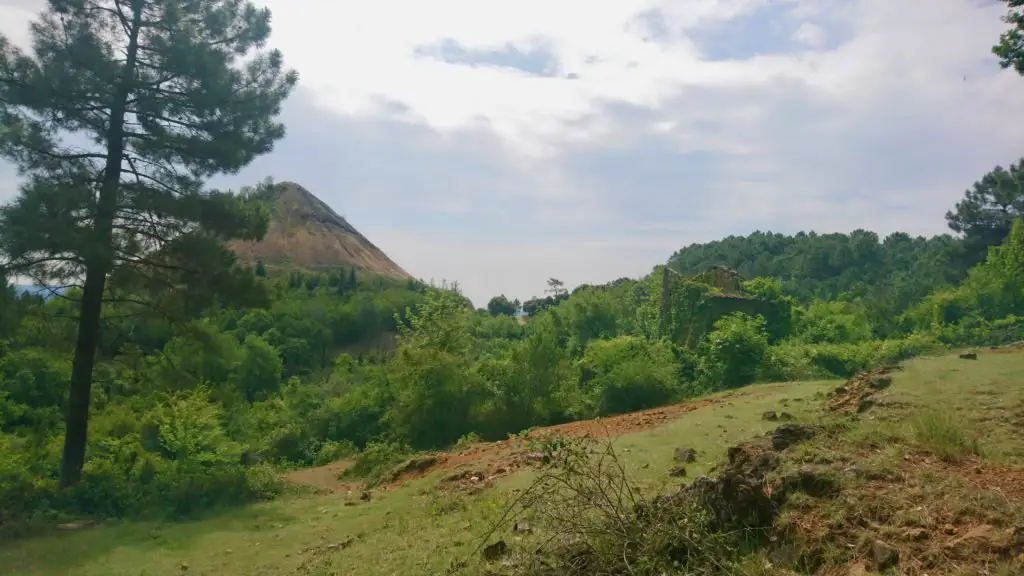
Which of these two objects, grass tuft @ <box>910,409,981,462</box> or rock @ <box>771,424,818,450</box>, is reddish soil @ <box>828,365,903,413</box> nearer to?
grass tuft @ <box>910,409,981,462</box>

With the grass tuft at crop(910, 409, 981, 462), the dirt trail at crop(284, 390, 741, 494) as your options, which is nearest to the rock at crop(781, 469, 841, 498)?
the grass tuft at crop(910, 409, 981, 462)

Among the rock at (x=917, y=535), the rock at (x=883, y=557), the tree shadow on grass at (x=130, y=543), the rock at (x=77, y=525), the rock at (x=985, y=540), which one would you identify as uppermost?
the rock at (x=985, y=540)

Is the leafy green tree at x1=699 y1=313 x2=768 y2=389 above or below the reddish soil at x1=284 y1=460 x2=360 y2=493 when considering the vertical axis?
above

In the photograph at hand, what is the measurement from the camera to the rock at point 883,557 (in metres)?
3.85

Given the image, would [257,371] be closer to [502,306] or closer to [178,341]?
[178,341]

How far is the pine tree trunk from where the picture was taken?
11578 mm

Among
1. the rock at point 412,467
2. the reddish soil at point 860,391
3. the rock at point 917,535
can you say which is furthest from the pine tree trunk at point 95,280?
the rock at point 917,535

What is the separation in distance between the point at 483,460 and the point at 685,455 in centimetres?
380

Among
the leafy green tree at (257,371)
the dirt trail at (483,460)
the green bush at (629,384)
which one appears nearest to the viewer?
the dirt trail at (483,460)

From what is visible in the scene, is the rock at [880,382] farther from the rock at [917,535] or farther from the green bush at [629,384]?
the green bush at [629,384]

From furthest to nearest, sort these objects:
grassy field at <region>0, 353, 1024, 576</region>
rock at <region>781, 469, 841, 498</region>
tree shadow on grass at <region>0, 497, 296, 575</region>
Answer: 1. tree shadow on grass at <region>0, 497, 296, 575</region>
2. rock at <region>781, 469, 841, 498</region>
3. grassy field at <region>0, 353, 1024, 576</region>

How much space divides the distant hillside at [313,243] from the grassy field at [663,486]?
5785 centimetres

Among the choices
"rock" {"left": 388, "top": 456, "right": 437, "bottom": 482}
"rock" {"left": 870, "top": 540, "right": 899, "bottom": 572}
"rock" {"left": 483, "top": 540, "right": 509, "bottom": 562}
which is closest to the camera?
"rock" {"left": 870, "top": 540, "right": 899, "bottom": 572}

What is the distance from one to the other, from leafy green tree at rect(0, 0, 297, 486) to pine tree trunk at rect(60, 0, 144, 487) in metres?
0.02
